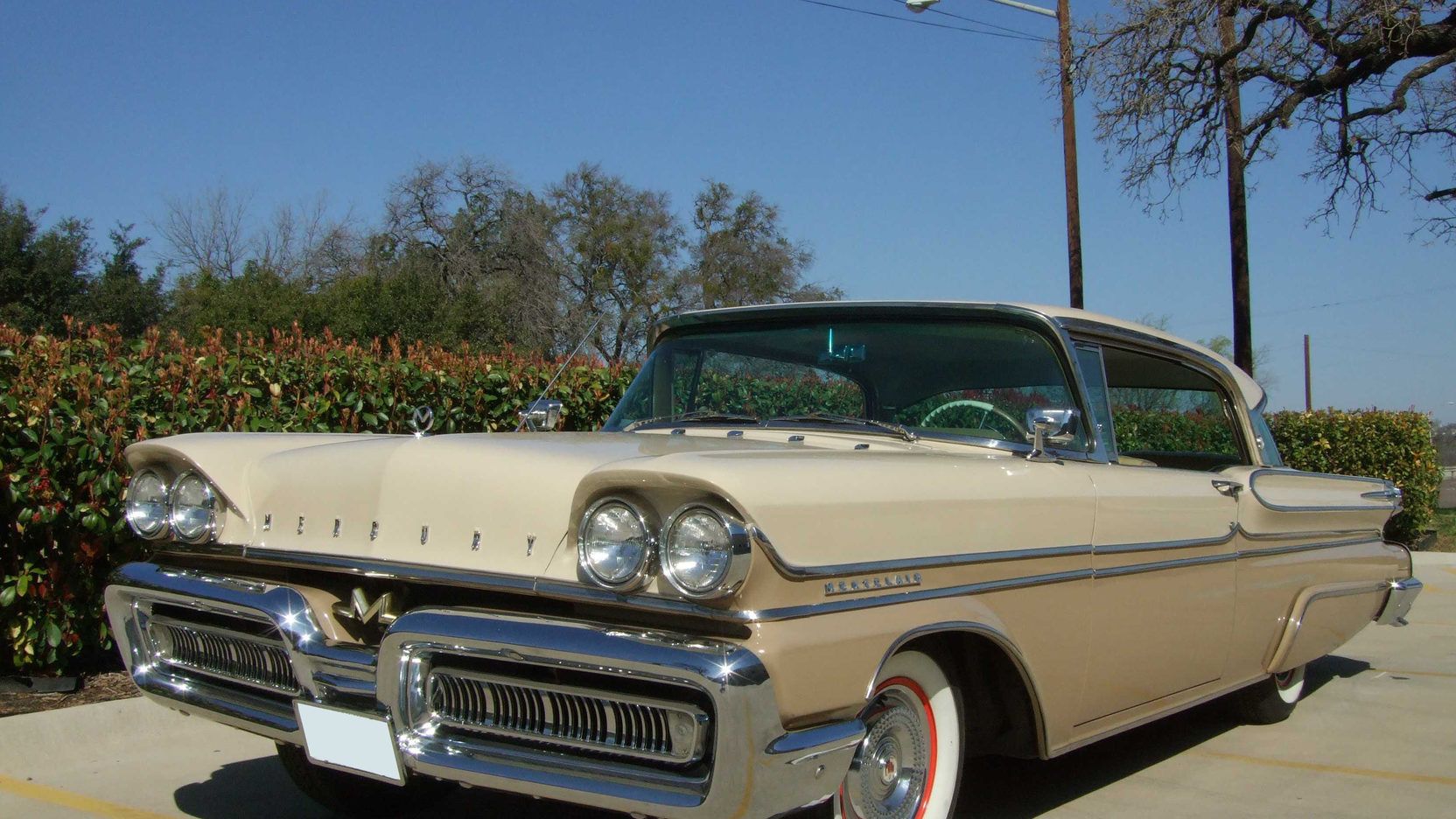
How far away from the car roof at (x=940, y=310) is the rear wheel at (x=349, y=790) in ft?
5.95

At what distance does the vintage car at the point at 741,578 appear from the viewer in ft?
8.25

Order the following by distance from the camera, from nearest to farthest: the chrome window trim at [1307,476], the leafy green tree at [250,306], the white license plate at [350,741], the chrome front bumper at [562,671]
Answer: the chrome front bumper at [562,671] < the white license plate at [350,741] < the chrome window trim at [1307,476] < the leafy green tree at [250,306]

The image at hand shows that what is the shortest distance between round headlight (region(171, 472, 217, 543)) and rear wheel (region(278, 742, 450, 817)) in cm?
74

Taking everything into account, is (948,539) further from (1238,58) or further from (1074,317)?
(1238,58)

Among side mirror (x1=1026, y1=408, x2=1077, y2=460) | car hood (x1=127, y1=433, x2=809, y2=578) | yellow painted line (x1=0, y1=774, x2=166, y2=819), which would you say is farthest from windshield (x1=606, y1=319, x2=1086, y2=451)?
yellow painted line (x1=0, y1=774, x2=166, y2=819)

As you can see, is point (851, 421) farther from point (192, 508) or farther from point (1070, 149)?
point (1070, 149)

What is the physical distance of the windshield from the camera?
3.96 meters

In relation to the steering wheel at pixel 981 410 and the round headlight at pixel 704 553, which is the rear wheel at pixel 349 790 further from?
the steering wheel at pixel 981 410

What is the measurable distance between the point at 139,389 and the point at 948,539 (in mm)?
3930

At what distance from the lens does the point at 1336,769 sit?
15.3 ft

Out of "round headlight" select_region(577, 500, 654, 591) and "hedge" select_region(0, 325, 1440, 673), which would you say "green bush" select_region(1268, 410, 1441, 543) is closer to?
"hedge" select_region(0, 325, 1440, 673)

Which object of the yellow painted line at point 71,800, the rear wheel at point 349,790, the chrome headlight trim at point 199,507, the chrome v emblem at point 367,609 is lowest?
the yellow painted line at point 71,800

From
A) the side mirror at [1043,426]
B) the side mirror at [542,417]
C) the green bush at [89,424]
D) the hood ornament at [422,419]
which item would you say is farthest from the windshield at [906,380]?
the green bush at [89,424]

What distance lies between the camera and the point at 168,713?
16.0 ft
